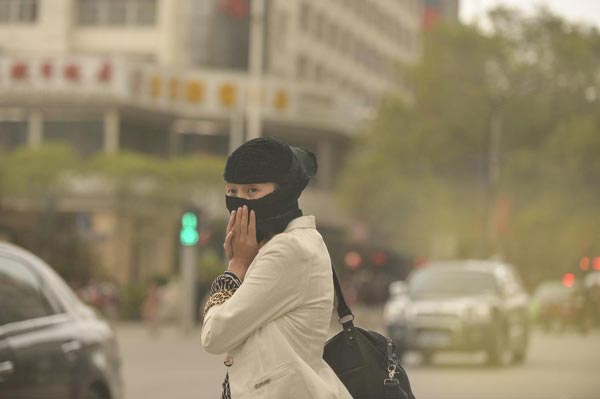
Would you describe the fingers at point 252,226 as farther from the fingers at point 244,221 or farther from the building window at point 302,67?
the building window at point 302,67

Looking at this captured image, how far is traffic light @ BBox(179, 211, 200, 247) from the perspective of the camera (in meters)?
30.9

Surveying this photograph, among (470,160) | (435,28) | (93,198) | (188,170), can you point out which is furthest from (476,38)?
(93,198)

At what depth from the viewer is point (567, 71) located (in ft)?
174

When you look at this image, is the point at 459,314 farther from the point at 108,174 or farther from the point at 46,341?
the point at 108,174

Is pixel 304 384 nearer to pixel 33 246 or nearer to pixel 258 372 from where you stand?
pixel 258 372

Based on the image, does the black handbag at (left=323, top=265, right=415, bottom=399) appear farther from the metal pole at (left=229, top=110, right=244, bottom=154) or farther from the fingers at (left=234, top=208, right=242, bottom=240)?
the metal pole at (left=229, top=110, right=244, bottom=154)

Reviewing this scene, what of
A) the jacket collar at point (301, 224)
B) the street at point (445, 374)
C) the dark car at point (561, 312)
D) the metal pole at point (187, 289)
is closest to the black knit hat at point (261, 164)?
the jacket collar at point (301, 224)

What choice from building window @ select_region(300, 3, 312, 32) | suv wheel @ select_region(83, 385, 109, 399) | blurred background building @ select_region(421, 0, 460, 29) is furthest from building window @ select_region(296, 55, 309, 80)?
suv wheel @ select_region(83, 385, 109, 399)

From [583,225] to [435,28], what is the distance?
912 cm

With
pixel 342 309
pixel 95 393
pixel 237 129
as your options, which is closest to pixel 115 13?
pixel 237 129

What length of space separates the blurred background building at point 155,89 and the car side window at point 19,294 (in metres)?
42.3

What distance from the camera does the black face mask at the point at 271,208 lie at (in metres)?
4.10

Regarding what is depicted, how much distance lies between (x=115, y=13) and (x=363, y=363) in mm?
57638

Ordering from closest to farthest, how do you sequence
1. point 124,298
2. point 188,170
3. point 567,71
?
point 124,298
point 188,170
point 567,71
